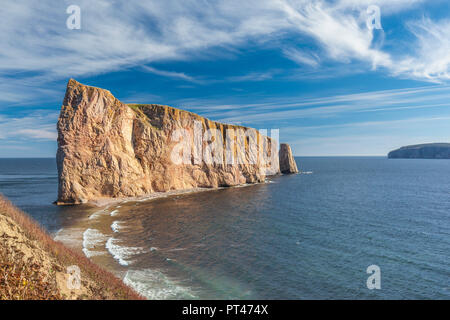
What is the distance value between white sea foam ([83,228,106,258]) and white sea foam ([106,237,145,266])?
37.4 inches

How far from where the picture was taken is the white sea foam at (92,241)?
902 inches

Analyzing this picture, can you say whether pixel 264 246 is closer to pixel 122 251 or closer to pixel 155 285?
pixel 155 285

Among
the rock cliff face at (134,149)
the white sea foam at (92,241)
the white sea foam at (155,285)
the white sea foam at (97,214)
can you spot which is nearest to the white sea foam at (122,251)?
the white sea foam at (92,241)

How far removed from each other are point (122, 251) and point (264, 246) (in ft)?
43.2

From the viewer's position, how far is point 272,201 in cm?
5100

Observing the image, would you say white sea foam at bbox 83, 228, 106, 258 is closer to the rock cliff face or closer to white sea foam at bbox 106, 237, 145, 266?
white sea foam at bbox 106, 237, 145, 266

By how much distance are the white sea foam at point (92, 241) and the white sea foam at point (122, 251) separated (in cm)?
95

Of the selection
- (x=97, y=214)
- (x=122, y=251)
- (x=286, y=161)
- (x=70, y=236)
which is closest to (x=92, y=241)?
(x=70, y=236)

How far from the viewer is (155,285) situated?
17.8m

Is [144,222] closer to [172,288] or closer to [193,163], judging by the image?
[172,288]

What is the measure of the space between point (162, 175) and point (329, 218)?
36.9 metres

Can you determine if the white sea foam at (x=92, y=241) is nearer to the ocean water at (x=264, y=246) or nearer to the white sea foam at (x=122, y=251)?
the ocean water at (x=264, y=246)
